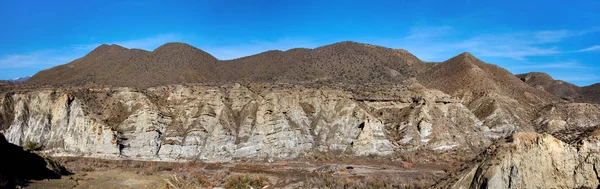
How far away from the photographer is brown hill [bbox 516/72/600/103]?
91.4 m

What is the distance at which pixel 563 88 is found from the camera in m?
97.1

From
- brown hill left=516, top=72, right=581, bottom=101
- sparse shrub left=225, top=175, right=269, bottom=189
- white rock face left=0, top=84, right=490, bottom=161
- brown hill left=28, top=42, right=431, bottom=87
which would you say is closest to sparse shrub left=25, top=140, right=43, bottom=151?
white rock face left=0, top=84, right=490, bottom=161

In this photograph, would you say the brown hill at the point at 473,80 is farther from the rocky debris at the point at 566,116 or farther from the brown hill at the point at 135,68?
the brown hill at the point at 135,68

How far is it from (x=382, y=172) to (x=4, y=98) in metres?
44.6

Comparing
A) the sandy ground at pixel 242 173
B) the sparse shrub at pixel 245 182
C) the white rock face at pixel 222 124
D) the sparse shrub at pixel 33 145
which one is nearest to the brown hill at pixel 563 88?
the white rock face at pixel 222 124

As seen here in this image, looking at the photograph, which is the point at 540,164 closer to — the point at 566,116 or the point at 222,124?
the point at 222,124

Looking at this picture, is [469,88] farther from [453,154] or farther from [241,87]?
[241,87]

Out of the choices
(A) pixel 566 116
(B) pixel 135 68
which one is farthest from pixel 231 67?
(A) pixel 566 116

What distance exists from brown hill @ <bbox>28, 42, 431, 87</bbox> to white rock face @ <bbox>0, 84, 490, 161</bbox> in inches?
488

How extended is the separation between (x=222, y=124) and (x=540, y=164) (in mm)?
36082

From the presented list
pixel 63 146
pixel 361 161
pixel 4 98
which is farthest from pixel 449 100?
pixel 4 98

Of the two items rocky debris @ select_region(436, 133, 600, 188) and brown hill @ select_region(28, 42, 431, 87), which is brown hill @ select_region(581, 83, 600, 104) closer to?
brown hill @ select_region(28, 42, 431, 87)

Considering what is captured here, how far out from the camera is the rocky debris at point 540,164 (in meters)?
11.9

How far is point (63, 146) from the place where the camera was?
43094 mm
